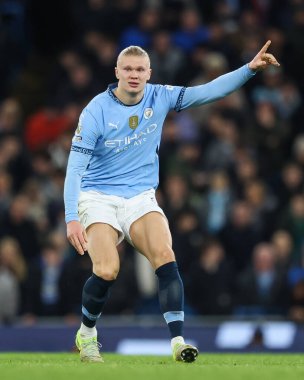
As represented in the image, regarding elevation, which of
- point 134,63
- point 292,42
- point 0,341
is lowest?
point 0,341

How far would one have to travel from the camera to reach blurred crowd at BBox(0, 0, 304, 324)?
52.7ft

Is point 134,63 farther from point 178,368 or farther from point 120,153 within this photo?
point 178,368

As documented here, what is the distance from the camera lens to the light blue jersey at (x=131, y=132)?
10.4 m

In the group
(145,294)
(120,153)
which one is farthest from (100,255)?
(145,294)

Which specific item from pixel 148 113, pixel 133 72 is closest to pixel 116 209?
pixel 148 113

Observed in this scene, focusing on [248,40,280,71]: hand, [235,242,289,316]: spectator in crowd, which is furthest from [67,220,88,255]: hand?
[235,242,289,316]: spectator in crowd

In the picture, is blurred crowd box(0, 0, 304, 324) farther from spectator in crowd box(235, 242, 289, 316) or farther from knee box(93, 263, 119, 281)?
knee box(93, 263, 119, 281)

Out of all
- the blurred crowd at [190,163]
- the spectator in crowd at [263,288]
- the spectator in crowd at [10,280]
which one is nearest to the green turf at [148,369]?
the spectator in crowd at [263,288]

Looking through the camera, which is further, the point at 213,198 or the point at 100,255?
the point at 213,198

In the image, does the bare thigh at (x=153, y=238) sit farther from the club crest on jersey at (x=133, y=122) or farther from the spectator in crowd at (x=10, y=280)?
the spectator in crowd at (x=10, y=280)

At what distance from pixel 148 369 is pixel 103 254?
1.31 metres

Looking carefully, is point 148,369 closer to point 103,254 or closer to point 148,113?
point 103,254

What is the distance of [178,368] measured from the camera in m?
9.10

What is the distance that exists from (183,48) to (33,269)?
A: 15.4ft
